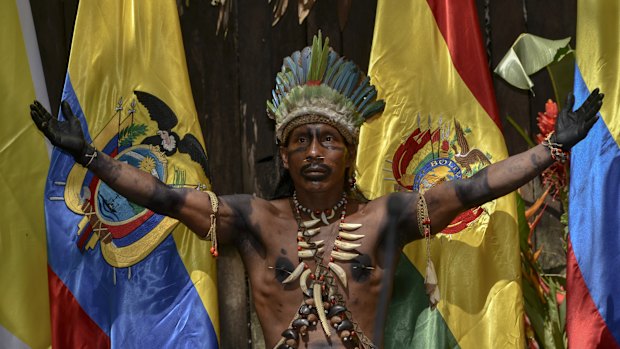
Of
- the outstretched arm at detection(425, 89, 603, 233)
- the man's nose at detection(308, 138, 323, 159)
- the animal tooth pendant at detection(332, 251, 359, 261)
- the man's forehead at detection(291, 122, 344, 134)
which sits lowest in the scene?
the animal tooth pendant at detection(332, 251, 359, 261)

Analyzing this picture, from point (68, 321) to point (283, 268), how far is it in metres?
0.61

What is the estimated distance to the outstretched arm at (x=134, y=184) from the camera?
2.68 meters

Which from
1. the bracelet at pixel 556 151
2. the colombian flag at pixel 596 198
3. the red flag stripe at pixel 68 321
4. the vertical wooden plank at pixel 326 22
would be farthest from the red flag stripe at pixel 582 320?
the red flag stripe at pixel 68 321

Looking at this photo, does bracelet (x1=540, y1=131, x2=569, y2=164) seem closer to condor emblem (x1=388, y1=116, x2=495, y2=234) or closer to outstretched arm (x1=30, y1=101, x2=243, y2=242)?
condor emblem (x1=388, y1=116, x2=495, y2=234)

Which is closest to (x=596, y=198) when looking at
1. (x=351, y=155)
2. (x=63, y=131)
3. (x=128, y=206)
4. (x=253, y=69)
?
(x=351, y=155)

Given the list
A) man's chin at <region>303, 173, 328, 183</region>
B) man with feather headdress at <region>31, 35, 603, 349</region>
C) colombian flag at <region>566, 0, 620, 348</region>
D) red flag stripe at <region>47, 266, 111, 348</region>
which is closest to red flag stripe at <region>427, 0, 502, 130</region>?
colombian flag at <region>566, 0, 620, 348</region>

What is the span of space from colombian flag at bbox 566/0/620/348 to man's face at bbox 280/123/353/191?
63 cm

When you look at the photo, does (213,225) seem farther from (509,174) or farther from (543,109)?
(543,109)

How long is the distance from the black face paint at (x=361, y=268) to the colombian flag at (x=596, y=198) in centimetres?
55

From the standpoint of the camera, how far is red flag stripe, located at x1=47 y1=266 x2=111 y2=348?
3078mm

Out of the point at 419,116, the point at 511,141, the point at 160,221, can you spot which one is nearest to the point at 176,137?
the point at 160,221

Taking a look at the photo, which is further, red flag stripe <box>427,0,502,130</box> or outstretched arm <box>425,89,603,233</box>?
red flag stripe <box>427,0,502,130</box>

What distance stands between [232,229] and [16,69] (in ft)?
2.55

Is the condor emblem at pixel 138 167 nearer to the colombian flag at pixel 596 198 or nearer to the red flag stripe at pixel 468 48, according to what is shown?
the red flag stripe at pixel 468 48
